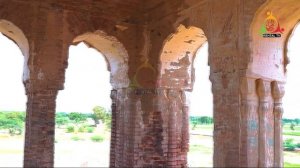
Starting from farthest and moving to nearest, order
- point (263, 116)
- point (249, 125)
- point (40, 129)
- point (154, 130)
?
point (154, 130)
point (40, 129)
point (263, 116)
point (249, 125)

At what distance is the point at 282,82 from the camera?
5395mm

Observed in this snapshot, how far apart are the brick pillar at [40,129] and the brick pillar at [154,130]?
186 cm

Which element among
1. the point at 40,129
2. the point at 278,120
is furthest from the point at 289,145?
the point at 40,129

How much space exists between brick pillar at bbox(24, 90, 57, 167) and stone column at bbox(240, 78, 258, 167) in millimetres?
3687

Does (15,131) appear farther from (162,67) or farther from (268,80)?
(268,80)

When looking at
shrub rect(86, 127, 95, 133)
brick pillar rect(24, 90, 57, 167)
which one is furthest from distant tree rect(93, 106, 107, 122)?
brick pillar rect(24, 90, 57, 167)

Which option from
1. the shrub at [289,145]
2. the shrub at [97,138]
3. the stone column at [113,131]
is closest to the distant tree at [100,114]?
the shrub at [97,138]

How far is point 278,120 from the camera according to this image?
5.21 metres

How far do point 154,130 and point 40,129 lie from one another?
8.40ft

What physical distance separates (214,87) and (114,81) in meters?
3.38

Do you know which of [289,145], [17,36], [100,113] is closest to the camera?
[17,36]

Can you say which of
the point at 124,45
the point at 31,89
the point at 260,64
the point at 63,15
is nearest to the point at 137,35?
the point at 124,45

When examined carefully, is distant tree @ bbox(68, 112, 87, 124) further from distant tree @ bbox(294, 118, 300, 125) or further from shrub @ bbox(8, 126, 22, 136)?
distant tree @ bbox(294, 118, 300, 125)

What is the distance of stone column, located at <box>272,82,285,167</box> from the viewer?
5109 millimetres
